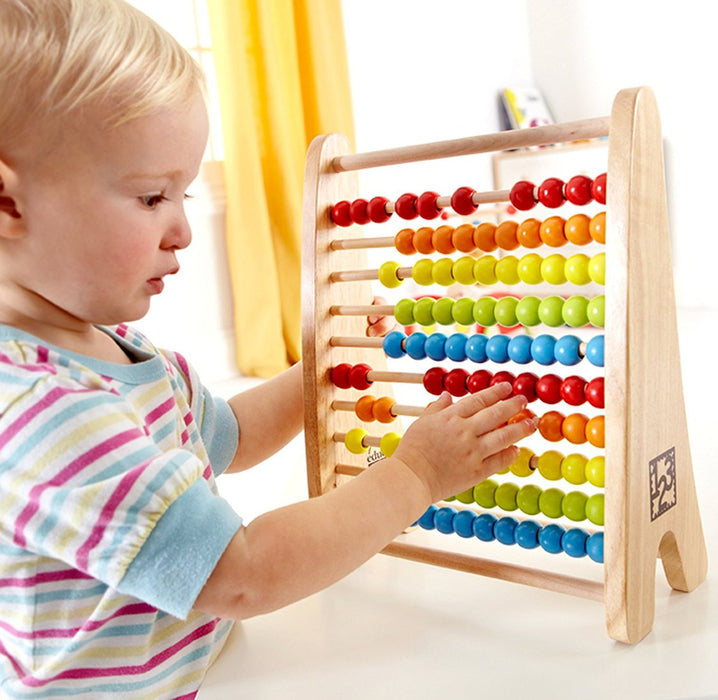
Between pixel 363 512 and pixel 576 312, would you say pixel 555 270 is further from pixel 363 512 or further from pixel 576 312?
pixel 363 512

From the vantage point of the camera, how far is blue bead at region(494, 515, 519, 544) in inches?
34.6

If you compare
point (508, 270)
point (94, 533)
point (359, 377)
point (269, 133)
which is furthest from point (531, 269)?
point (269, 133)

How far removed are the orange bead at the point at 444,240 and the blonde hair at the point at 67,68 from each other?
1.19ft

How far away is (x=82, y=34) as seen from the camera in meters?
0.61

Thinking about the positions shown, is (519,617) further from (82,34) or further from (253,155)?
(253,155)

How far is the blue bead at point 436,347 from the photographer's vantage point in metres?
0.92

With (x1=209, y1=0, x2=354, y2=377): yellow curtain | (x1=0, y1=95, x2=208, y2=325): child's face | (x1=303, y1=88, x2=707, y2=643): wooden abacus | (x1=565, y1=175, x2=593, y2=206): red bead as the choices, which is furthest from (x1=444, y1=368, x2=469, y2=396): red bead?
(x1=209, y1=0, x2=354, y2=377): yellow curtain

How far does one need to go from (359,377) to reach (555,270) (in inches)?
10.0

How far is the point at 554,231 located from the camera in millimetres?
834

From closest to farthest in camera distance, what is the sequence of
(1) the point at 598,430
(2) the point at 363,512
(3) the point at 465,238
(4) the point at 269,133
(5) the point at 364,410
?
(2) the point at 363,512
(1) the point at 598,430
(3) the point at 465,238
(5) the point at 364,410
(4) the point at 269,133

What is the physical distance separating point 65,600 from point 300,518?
18 centimetres

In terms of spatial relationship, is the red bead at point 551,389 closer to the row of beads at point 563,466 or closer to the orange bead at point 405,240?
the row of beads at point 563,466

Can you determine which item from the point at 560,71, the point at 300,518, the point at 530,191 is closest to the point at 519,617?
the point at 300,518

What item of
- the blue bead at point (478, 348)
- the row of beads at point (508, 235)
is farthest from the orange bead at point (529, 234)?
the blue bead at point (478, 348)
